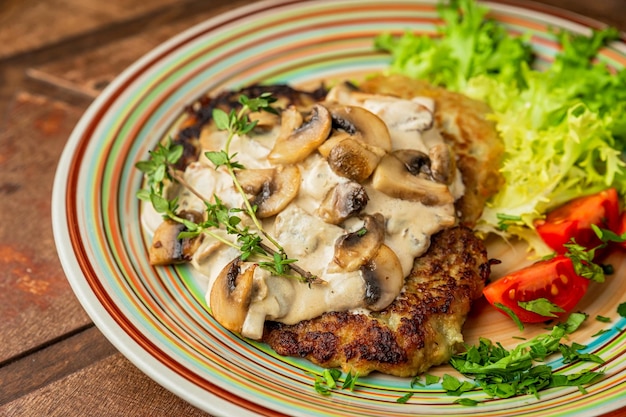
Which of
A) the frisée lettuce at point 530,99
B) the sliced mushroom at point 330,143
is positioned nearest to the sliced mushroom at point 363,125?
the sliced mushroom at point 330,143

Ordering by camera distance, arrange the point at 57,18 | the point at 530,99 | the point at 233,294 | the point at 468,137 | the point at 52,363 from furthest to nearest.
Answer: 1. the point at 57,18
2. the point at 530,99
3. the point at 468,137
4. the point at 52,363
5. the point at 233,294

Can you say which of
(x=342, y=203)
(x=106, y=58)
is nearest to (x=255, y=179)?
(x=342, y=203)

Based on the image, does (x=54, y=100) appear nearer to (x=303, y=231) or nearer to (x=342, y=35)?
(x=342, y=35)

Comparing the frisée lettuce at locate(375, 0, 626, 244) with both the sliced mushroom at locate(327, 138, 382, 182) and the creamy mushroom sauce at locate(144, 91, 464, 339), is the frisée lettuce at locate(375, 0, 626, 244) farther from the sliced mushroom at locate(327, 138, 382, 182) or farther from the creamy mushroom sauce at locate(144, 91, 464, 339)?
the sliced mushroom at locate(327, 138, 382, 182)

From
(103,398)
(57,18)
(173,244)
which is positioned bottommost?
(103,398)

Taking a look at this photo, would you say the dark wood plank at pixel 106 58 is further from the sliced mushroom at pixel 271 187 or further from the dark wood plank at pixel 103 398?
the dark wood plank at pixel 103 398

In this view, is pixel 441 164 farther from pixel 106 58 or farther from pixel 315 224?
pixel 106 58

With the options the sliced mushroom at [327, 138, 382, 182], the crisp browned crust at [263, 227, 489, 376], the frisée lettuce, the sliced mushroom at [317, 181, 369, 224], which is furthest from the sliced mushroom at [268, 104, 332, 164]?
the frisée lettuce
